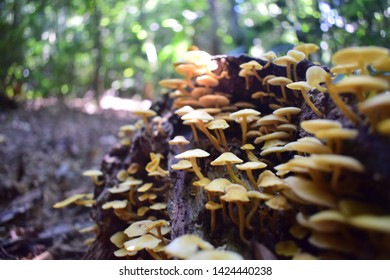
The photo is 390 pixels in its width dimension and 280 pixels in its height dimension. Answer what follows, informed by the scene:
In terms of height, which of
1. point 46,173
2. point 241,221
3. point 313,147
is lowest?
point 46,173

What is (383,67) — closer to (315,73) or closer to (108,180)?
(315,73)

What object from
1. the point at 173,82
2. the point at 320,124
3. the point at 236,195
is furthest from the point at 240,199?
the point at 173,82

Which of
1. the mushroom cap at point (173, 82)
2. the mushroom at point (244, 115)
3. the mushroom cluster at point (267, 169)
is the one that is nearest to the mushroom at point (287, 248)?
the mushroom cluster at point (267, 169)

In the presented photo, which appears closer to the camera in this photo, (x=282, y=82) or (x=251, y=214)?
(x=251, y=214)

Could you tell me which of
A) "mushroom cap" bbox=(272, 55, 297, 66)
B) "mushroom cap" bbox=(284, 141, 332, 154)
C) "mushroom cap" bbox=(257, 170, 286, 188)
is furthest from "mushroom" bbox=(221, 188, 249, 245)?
"mushroom cap" bbox=(272, 55, 297, 66)

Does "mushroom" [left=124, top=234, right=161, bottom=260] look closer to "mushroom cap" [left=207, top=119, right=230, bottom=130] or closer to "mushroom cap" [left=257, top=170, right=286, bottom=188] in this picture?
"mushroom cap" [left=257, top=170, right=286, bottom=188]

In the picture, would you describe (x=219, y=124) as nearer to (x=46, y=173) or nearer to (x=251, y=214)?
(x=251, y=214)
